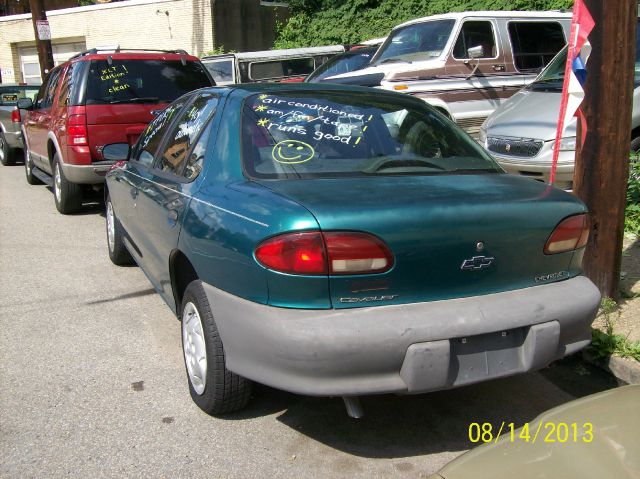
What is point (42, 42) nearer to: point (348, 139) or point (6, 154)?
point (6, 154)

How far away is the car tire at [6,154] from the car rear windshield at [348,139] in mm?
11403

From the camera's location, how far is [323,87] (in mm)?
4160

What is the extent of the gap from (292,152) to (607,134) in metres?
Result: 2.22

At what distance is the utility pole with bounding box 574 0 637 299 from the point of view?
429 cm

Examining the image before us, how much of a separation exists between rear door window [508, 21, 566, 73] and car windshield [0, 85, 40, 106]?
979 centimetres

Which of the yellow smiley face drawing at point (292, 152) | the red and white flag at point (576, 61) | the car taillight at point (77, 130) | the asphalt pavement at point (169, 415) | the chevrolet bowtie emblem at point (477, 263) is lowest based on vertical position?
the asphalt pavement at point (169, 415)

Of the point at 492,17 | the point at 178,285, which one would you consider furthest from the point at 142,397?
the point at 492,17

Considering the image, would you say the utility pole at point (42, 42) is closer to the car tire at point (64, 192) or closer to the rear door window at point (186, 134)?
the car tire at point (64, 192)

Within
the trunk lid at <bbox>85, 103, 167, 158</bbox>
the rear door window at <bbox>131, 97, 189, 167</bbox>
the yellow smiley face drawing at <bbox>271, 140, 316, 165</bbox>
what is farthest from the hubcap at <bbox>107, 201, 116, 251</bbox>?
the yellow smiley face drawing at <bbox>271, 140, 316, 165</bbox>

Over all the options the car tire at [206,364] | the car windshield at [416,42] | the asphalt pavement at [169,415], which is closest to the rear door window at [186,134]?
the car tire at [206,364]

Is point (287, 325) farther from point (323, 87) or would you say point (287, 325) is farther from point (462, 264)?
point (323, 87)

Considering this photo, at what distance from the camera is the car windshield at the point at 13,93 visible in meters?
13.9

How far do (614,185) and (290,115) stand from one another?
2239 mm

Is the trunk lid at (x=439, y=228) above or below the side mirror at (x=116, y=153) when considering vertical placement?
above
